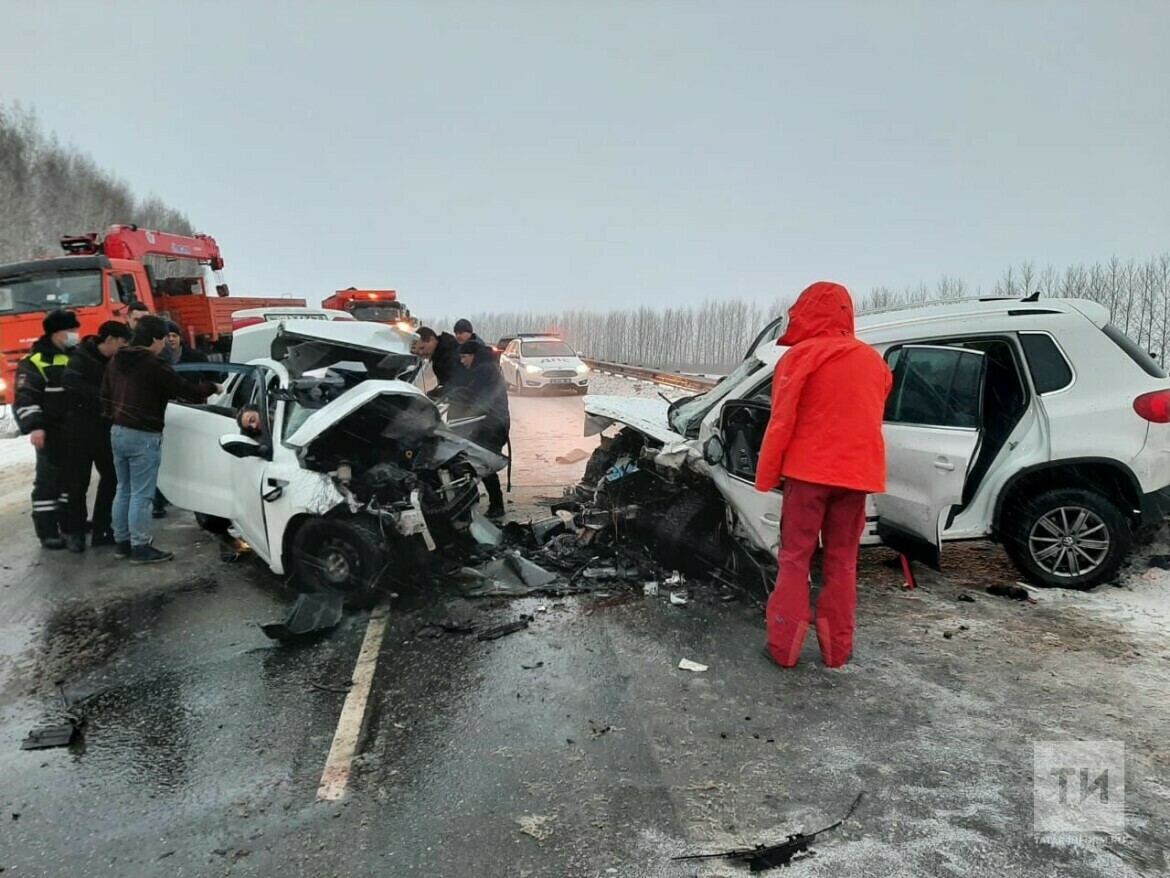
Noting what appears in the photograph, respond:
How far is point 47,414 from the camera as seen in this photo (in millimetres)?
6160

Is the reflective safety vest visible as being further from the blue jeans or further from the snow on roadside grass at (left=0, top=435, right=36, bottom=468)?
the snow on roadside grass at (left=0, top=435, right=36, bottom=468)

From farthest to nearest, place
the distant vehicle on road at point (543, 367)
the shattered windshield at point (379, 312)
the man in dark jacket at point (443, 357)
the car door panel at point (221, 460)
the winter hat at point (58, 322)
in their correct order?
the shattered windshield at point (379, 312) < the distant vehicle on road at point (543, 367) < the man in dark jacket at point (443, 357) < the winter hat at point (58, 322) < the car door panel at point (221, 460)

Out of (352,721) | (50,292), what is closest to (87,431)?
(352,721)

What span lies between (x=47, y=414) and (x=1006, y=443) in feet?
24.8

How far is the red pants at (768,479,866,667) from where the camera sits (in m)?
3.74

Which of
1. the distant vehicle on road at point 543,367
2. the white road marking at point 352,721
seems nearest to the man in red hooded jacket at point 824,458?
the white road marking at point 352,721

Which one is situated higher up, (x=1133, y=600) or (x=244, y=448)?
(x=244, y=448)

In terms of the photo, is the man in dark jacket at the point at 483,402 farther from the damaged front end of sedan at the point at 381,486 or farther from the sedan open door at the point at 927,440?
the sedan open door at the point at 927,440

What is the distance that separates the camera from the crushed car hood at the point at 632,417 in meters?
5.31

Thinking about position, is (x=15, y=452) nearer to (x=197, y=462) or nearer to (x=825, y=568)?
(x=197, y=462)

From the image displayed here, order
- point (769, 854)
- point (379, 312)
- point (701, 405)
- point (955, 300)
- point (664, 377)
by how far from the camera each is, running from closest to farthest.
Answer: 1. point (769, 854)
2. point (955, 300)
3. point (701, 405)
4. point (664, 377)
5. point (379, 312)

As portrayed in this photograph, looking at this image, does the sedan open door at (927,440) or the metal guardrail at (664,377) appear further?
the metal guardrail at (664,377)

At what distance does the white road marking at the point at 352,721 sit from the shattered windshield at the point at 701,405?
252 centimetres

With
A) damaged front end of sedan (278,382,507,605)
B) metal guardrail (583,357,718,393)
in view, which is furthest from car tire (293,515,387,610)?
metal guardrail (583,357,718,393)
